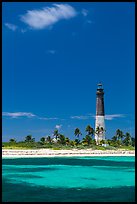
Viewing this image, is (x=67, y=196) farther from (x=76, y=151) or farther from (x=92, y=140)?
(x=92, y=140)

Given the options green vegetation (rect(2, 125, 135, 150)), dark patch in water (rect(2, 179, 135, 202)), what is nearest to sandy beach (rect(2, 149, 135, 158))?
green vegetation (rect(2, 125, 135, 150))

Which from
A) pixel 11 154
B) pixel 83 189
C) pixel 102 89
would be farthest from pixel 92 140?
pixel 83 189

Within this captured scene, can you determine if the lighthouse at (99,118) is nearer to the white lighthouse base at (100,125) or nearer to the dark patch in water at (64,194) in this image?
the white lighthouse base at (100,125)

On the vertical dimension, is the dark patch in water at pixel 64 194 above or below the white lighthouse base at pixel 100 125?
below

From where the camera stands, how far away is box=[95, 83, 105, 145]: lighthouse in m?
73.6

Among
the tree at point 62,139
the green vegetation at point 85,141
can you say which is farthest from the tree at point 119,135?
the tree at point 62,139

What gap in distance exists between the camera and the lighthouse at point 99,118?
73606 mm

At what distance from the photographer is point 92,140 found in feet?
233

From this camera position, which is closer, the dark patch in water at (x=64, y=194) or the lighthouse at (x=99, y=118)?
the dark patch in water at (x=64, y=194)

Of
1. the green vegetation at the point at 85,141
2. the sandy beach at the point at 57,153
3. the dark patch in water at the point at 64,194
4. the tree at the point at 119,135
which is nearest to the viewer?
the dark patch in water at the point at 64,194

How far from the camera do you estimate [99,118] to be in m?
75.2

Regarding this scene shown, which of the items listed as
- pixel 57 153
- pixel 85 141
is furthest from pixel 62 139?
pixel 57 153

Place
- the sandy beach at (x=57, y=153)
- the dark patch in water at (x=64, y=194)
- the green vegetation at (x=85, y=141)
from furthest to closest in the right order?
the green vegetation at (x=85, y=141), the sandy beach at (x=57, y=153), the dark patch in water at (x=64, y=194)

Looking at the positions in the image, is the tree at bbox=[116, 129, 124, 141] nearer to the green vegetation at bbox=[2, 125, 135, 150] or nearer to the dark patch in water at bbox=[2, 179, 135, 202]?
the green vegetation at bbox=[2, 125, 135, 150]
